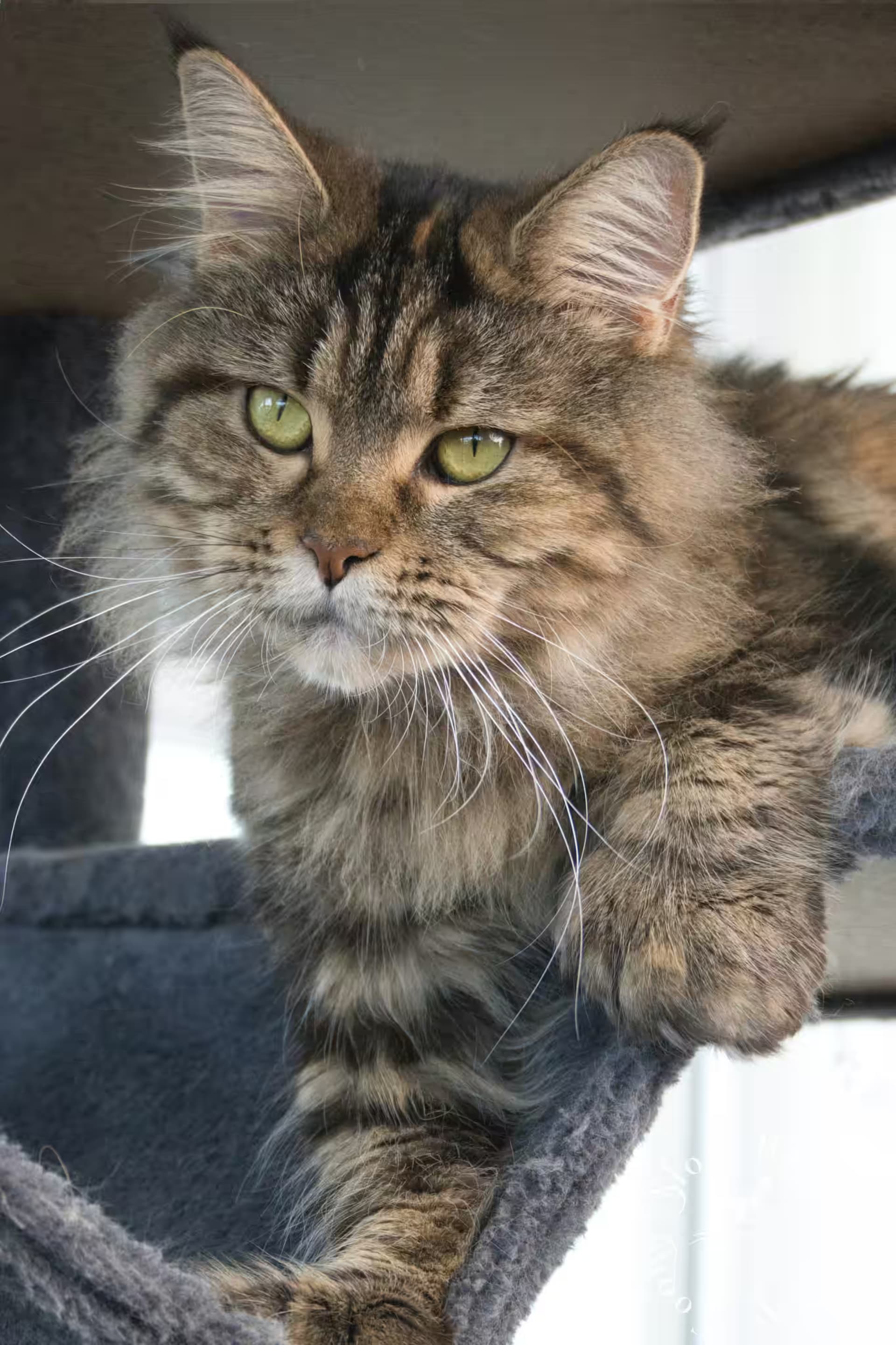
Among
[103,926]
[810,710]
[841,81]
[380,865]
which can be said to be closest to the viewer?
[810,710]

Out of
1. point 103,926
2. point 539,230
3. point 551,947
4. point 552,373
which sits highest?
point 539,230

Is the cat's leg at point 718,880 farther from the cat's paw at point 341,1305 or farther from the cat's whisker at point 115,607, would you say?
the cat's whisker at point 115,607

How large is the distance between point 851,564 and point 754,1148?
622mm

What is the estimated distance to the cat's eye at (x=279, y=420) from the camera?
4.04 feet

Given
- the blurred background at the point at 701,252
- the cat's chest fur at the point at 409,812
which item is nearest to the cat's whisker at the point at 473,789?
the cat's chest fur at the point at 409,812

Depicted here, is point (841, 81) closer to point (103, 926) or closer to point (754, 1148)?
point (754, 1148)

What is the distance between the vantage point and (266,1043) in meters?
1.66

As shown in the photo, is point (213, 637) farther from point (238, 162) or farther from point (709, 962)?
point (709, 962)

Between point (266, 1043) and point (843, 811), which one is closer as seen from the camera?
point (843, 811)

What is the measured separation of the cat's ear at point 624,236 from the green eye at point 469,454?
6.8 inches

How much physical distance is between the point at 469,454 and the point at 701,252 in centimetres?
86

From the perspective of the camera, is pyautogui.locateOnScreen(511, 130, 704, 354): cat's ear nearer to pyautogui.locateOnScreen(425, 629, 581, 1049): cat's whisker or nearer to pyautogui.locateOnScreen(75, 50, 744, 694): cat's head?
pyautogui.locateOnScreen(75, 50, 744, 694): cat's head

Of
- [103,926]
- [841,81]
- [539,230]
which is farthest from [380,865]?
[841,81]

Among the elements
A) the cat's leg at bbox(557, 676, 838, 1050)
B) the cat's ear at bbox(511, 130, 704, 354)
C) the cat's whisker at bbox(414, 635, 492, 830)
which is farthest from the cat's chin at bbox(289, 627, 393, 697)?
the cat's ear at bbox(511, 130, 704, 354)
